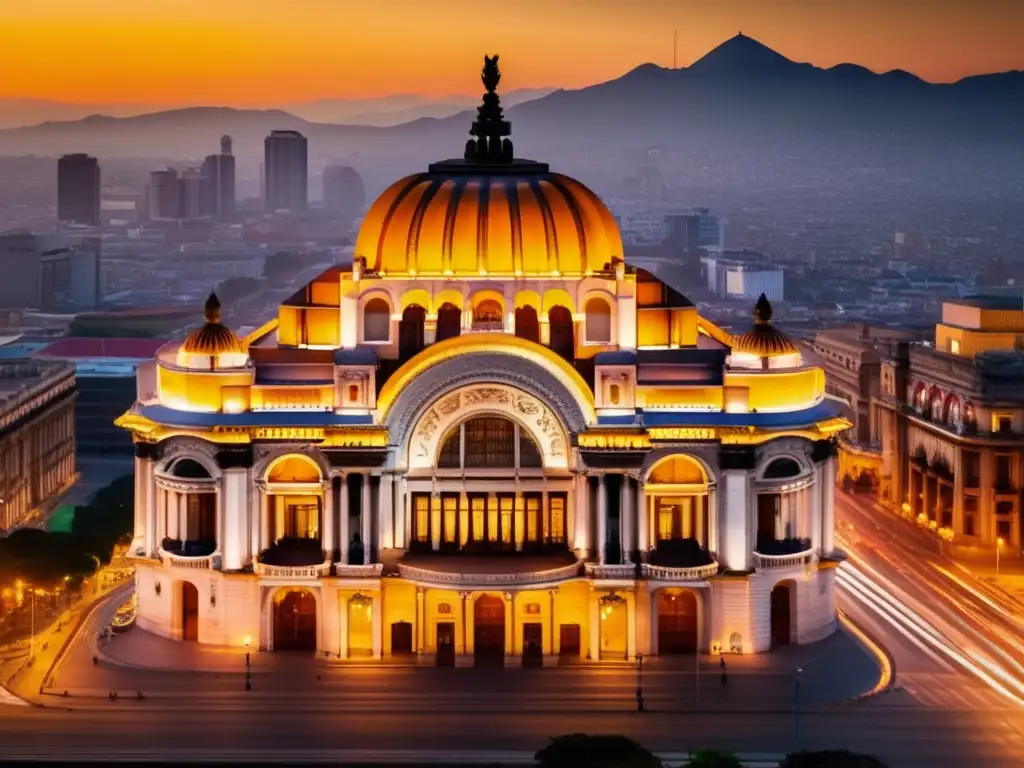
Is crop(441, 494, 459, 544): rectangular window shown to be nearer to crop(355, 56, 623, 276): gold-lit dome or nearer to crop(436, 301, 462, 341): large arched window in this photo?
crop(436, 301, 462, 341): large arched window

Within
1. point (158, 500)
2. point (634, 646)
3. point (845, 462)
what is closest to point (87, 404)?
point (845, 462)

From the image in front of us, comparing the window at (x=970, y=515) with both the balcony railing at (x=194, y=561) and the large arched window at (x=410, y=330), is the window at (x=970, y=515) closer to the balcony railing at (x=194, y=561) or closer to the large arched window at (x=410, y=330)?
the large arched window at (x=410, y=330)

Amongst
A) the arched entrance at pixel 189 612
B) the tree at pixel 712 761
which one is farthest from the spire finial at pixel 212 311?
the tree at pixel 712 761

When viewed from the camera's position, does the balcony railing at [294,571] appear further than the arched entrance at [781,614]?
No

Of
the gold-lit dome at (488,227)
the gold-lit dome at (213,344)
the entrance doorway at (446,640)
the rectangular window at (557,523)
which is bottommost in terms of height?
the entrance doorway at (446,640)

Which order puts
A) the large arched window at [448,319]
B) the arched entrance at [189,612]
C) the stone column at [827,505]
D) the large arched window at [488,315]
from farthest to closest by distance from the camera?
the large arched window at [448,319], the large arched window at [488,315], the stone column at [827,505], the arched entrance at [189,612]

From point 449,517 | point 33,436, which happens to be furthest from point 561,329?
point 33,436

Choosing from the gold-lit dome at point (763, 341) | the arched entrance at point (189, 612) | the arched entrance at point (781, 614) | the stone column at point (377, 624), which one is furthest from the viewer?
the arched entrance at point (189, 612)
